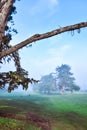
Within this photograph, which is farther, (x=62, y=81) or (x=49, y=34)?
(x=62, y=81)

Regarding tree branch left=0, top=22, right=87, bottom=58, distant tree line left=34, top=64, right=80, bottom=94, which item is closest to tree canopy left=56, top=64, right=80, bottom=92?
distant tree line left=34, top=64, right=80, bottom=94

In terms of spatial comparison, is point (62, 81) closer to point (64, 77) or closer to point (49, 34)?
point (64, 77)

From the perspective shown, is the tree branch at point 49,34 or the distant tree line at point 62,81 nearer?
the tree branch at point 49,34

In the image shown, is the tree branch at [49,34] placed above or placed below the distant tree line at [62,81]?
below

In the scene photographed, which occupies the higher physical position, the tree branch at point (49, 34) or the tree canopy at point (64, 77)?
the tree canopy at point (64, 77)

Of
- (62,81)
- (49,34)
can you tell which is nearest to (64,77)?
(62,81)

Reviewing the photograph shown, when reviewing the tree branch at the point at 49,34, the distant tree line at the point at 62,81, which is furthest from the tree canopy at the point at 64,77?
the tree branch at the point at 49,34

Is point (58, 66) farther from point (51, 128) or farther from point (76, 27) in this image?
point (76, 27)

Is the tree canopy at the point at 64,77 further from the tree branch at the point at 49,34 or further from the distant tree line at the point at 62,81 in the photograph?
the tree branch at the point at 49,34

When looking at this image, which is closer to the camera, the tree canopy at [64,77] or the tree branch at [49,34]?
the tree branch at [49,34]

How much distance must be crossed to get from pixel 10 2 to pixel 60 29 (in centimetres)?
211

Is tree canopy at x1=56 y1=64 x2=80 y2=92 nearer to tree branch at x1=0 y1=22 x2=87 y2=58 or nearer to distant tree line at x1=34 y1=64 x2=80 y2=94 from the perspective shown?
distant tree line at x1=34 y1=64 x2=80 y2=94

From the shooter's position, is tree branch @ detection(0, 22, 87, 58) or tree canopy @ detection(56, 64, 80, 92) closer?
tree branch @ detection(0, 22, 87, 58)

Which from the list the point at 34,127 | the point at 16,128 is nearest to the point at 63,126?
the point at 34,127
